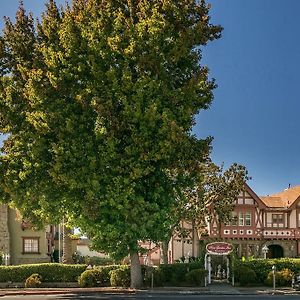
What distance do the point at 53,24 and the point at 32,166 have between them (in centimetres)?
825

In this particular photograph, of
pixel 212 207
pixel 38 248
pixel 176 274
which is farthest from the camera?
pixel 38 248

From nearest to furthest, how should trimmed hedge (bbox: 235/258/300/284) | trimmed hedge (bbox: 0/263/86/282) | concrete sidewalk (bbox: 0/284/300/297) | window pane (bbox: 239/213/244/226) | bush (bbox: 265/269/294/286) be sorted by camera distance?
concrete sidewalk (bbox: 0/284/300/297) → bush (bbox: 265/269/294/286) → trimmed hedge (bbox: 235/258/300/284) → trimmed hedge (bbox: 0/263/86/282) → window pane (bbox: 239/213/244/226)

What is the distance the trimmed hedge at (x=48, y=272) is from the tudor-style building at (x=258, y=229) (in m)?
23.7

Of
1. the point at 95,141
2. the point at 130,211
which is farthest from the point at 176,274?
the point at 95,141

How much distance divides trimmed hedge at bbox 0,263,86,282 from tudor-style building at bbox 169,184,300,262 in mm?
23672

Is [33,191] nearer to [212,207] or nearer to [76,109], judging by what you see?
[76,109]

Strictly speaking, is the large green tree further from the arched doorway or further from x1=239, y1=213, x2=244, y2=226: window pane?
the arched doorway

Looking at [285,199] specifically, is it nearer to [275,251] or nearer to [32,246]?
[275,251]

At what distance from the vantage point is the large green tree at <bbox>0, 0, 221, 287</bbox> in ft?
99.3

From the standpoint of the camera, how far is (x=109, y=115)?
30734 millimetres

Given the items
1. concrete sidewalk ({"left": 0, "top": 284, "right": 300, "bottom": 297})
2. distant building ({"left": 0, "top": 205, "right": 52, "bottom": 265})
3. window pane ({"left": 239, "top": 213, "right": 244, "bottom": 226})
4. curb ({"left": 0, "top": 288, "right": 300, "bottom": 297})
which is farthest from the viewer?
window pane ({"left": 239, "top": 213, "right": 244, "bottom": 226})

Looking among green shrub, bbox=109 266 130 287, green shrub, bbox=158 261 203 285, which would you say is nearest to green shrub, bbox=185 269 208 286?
green shrub, bbox=158 261 203 285

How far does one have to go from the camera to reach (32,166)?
103ft

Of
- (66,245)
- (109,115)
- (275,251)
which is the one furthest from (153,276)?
(275,251)
